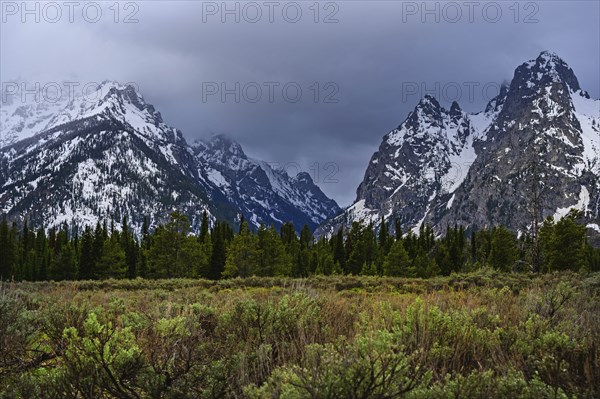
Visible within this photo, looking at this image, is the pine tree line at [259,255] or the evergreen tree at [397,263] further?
the evergreen tree at [397,263]

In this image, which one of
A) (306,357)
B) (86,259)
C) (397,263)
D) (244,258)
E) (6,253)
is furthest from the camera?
(6,253)

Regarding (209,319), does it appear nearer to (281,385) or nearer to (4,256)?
(281,385)

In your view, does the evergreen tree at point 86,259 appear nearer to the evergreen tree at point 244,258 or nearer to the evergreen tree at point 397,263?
the evergreen tree at point 244,258

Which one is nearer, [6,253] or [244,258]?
[244,258]

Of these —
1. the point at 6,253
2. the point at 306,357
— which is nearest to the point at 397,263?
the point at 6,253

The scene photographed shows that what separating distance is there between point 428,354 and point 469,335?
885 millimetres

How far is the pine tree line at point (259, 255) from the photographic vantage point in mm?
48562

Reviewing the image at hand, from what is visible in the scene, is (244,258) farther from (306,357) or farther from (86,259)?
(306,357)

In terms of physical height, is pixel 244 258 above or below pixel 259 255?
below

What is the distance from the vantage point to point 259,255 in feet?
177

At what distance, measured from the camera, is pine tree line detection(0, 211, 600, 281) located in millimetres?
48562

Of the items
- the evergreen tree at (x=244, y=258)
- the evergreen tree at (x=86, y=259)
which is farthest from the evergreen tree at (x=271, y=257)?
the evergreen tree at (x=86, y=259)

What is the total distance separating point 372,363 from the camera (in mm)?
3373

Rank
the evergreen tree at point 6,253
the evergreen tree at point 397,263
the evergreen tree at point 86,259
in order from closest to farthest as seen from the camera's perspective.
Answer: the evergreen tree at point 397,263, the evergreen tree at point 86,259, the evergreen tree at point 6,253
